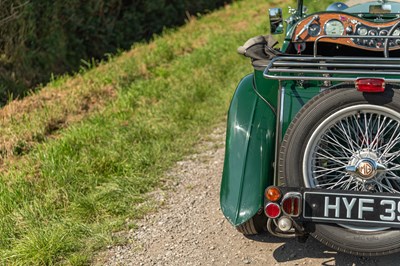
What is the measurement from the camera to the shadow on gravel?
4.07 m

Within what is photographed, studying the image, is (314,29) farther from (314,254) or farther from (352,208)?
(314,254)

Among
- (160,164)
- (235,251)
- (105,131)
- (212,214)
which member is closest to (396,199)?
(235,251)

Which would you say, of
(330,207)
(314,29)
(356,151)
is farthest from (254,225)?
(314,29)

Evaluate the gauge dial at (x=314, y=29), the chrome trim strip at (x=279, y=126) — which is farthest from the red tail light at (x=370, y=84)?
the gauge dial at (x=314, y=29)

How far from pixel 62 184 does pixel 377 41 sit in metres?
2.65

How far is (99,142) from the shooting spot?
6270 millimetres

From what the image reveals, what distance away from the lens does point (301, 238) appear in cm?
391

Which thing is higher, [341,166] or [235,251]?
[341,166]

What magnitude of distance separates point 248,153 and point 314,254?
0.78 m

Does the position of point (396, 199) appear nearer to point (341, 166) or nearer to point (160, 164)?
point (341, 166)

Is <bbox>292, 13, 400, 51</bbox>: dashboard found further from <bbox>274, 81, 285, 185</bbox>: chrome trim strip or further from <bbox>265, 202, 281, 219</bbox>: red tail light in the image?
<bbox>265, 202, 281, 219</bbox>: red tail light

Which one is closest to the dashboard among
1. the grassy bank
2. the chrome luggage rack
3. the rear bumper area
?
the chrome luggage rack

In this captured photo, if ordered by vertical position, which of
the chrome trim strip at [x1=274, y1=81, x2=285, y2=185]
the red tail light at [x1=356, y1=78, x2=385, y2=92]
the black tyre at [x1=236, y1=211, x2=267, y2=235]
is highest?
the red tail light at [x1=356, y1=78, x2=385, y2=92]

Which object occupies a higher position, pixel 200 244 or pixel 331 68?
pixel 331 68
